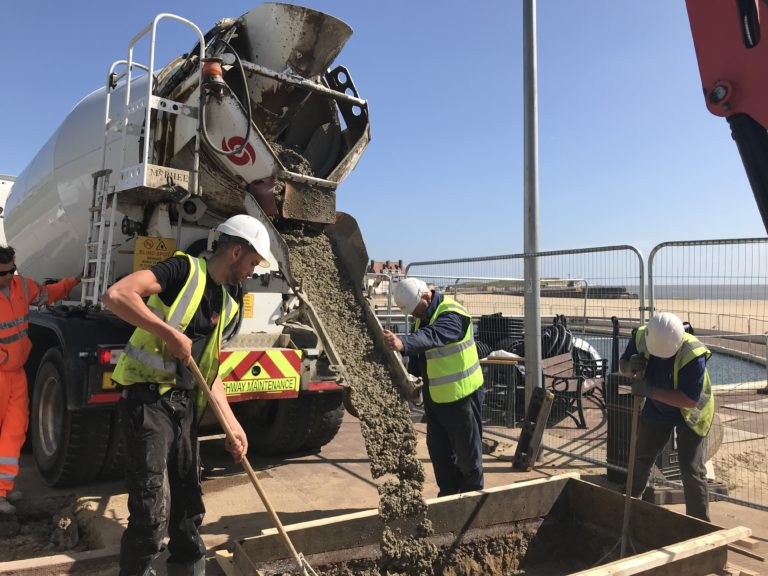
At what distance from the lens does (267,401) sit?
541 centimetres

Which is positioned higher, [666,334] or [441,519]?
[666,334]

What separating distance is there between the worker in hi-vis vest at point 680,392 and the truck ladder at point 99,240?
381 centimetres

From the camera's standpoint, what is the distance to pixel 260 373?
13.8 feet

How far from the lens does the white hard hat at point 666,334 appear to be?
3.42 metres

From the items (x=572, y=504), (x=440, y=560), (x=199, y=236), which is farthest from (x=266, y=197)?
(x=572, y=504)

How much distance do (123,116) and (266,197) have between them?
1.43m

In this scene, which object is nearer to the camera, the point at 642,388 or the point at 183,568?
the point at 183,568

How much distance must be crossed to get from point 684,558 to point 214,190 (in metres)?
3.69

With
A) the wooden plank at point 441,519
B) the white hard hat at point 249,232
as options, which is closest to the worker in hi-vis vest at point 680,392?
the wooden plank at point 441,519

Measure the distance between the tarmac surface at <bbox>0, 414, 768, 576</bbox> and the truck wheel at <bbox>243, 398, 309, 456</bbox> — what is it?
0.14 meters

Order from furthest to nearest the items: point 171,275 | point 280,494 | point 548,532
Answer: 1. point 280,494
2. point 548,532
3. point 171,275

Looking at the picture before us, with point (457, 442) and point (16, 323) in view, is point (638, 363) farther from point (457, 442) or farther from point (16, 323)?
point (16, 323)

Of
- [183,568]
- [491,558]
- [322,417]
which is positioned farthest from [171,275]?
[322,417]

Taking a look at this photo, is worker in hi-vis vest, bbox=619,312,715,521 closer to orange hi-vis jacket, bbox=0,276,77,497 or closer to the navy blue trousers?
the navy blue trousers
